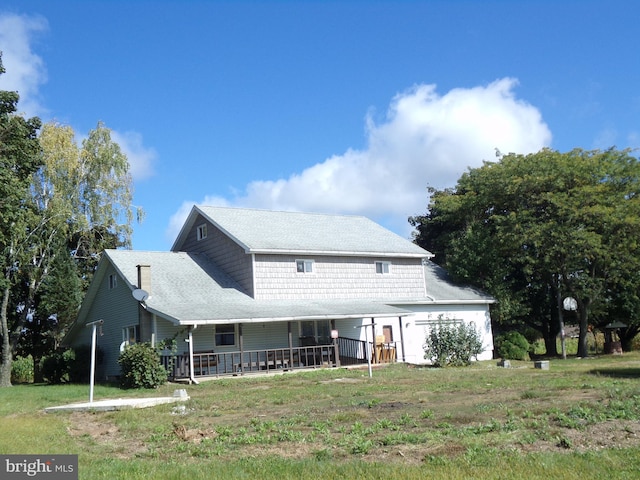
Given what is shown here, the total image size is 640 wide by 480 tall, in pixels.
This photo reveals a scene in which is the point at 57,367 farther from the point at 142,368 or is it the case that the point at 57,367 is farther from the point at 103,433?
Answer: the point at 103,433

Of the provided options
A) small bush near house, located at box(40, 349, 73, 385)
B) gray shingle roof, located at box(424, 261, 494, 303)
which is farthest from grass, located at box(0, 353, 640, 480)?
gray shingle roof, located at box(424, 261, 494, 303)

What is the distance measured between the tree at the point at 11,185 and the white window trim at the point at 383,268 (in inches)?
618

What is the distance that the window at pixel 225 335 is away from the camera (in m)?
26.7

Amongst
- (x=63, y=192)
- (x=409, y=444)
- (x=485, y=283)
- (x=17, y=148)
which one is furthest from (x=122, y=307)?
(x=409, y=444)

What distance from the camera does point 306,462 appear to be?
7.80m

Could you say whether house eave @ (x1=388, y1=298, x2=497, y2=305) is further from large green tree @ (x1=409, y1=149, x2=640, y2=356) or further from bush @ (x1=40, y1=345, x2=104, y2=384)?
bush @ (x1=40, y1=345, x2=104, y2=384)

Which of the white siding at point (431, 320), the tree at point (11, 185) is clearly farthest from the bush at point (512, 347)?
the tree at point (11, 185)

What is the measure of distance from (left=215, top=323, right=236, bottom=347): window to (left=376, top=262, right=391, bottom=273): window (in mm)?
8374

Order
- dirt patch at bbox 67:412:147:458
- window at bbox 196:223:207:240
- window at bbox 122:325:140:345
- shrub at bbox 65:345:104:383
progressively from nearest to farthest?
1. dirt patch at bbox 67:412:147:458
2. window at bbox 122:325:140:345
3. shrub at bbox 65:345:104:383
4. window at bbox 196:223:207:240

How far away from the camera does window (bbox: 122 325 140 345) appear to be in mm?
26328

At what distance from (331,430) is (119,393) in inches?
480

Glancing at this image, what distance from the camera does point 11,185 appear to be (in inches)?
900

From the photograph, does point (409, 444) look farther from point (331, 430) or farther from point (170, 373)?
point (170, 373)

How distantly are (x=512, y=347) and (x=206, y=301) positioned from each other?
1535cm
